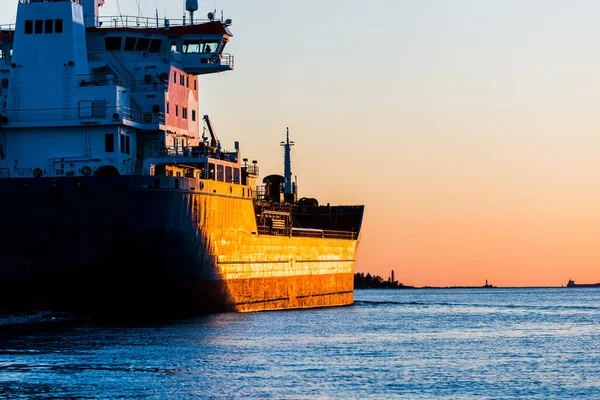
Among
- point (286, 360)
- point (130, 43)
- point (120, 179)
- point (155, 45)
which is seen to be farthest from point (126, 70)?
point (286, 360)

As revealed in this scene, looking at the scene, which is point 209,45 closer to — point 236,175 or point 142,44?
point 142,44

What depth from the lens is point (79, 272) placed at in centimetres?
3734

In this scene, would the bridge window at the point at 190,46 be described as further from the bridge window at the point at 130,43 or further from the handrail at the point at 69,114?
Answer: the handrail at the point at 69,114

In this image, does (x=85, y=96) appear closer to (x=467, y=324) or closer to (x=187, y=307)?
(x=187, y=307)

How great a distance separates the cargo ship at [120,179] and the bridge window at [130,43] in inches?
1.9

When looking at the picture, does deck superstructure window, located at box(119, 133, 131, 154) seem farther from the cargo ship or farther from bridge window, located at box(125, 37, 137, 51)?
bridge window, located at box(125, 37, 137, 51)

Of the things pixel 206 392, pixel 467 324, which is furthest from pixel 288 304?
pixel 206 392

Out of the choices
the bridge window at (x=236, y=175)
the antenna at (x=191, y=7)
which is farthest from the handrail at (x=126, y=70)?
the bridge window at (x=236, y=175)

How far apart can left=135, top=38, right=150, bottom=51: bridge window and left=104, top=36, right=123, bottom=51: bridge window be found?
742 millimetres

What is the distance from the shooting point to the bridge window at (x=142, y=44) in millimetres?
45344

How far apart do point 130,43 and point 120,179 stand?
967cm

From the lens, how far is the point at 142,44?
4547 centimetres

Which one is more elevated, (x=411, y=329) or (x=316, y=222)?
(x=316, y=222)

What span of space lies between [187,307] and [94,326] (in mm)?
4969
